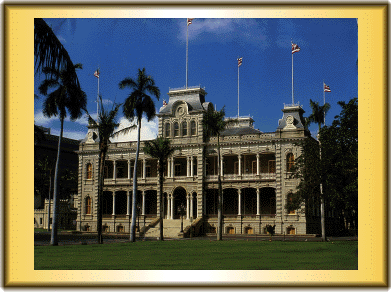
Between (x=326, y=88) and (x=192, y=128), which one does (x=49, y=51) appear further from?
(x=192, y=128)

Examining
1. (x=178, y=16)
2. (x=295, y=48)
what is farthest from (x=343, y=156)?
(x=178, y=16)

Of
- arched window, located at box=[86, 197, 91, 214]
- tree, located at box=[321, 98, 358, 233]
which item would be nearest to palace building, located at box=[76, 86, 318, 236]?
arched window, located at box=[86, 197, 91, 214]

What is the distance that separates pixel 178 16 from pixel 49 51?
318cm

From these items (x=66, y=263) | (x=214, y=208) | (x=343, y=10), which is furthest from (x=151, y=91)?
(x=343, y=10)

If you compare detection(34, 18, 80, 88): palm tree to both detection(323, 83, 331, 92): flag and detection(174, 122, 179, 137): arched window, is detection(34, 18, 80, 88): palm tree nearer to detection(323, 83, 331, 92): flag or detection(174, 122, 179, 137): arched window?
detection(323, 83, 331, 92): flag

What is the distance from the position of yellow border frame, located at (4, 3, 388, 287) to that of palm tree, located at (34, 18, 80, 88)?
1.23 ft

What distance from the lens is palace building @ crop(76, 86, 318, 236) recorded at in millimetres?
45969

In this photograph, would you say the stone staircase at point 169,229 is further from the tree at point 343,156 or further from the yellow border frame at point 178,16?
the yellow border frame at point 178,16

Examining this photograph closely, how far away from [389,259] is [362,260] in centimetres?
62

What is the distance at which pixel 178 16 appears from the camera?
12.0m

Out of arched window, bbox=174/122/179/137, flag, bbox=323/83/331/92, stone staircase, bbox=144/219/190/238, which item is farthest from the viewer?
arched window, bbox=174/122/179/137

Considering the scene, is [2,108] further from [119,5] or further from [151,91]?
[151,91]

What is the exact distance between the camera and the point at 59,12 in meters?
12.0

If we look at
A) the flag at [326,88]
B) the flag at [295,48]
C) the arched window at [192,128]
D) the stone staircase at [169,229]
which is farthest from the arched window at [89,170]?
the flag at [295,48]
